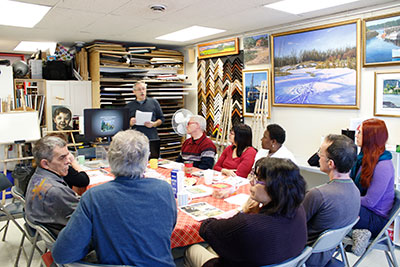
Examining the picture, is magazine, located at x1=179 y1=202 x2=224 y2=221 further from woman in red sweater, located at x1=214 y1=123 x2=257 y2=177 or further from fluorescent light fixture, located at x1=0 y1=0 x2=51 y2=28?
fluorescent light fixture, located at x1=0 y1=0 x2=51 y2=28

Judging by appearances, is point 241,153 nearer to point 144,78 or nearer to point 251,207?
point 251,207

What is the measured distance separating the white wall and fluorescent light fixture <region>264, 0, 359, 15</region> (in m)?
0.42

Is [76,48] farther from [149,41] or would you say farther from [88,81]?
[149,41]

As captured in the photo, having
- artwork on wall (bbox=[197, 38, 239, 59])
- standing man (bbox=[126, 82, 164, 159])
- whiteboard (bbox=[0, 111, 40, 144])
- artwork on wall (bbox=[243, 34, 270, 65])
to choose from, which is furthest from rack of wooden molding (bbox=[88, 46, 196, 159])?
artwork on wall (bbox=[243, 34, 270, 65])

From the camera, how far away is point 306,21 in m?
4.41

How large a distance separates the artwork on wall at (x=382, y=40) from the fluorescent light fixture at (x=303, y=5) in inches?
17.6

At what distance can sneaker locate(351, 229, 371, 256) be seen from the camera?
240cm

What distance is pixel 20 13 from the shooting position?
13.0 ft

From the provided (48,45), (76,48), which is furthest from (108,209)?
(48,45)

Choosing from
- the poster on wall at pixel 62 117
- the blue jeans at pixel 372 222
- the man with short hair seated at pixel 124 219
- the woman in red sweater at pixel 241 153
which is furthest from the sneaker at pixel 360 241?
the poster on wall at pixel 62 117

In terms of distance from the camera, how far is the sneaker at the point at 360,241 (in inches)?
94.6

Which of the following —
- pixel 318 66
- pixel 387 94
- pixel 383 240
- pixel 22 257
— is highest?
pixel 318 66

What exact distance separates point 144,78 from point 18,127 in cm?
240

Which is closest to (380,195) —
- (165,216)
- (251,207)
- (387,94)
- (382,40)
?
(251,207)
